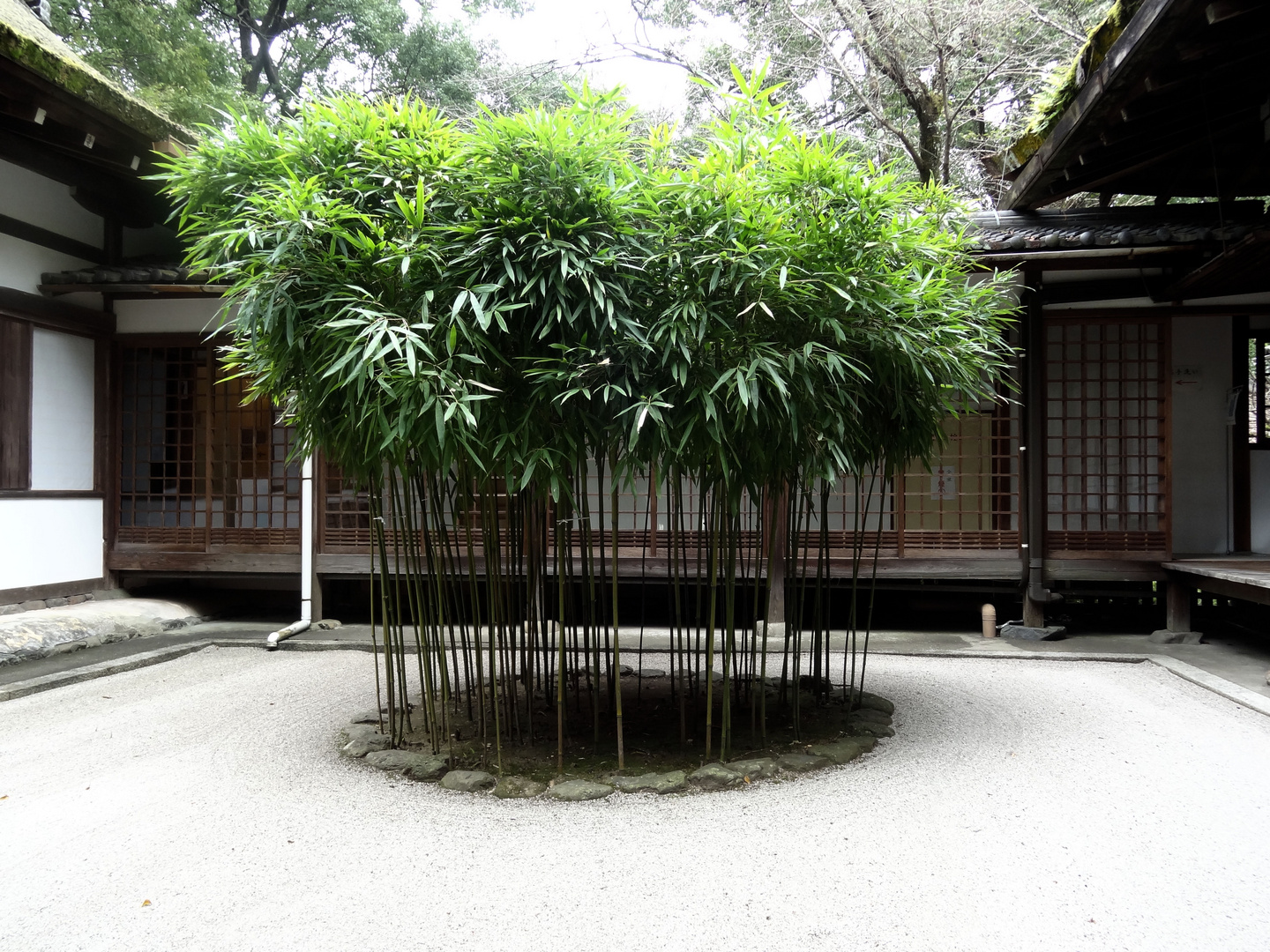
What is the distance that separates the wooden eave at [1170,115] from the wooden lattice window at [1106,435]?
3.83 feet

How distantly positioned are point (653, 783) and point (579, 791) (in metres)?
0.33

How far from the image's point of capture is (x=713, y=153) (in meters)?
3.46

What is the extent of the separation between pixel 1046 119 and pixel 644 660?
5.20 m

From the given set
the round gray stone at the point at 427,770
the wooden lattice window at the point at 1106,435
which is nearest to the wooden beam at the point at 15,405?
the round gray stone at the point at 427,770

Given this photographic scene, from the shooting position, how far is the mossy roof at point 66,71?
5438 millimetres

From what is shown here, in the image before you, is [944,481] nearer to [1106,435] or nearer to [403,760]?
[1106,435]

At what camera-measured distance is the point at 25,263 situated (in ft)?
22.8

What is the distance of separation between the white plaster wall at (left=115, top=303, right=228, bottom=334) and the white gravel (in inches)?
173

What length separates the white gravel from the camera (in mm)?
2455

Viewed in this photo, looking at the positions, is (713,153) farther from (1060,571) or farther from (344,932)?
(1060,571)

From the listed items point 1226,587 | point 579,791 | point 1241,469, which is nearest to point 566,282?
point 579,791

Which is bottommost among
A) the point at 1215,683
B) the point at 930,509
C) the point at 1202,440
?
the point at 1215,683

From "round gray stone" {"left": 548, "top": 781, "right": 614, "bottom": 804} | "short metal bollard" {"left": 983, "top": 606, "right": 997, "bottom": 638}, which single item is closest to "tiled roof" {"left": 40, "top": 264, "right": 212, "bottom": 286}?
"round gray stone" {"left": 548, "top": 781, "right": 614, "bottom": 804}

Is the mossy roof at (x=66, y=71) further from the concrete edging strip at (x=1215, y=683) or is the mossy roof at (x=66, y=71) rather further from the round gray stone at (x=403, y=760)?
the concrete edging strip at (x=1215, y=683)
